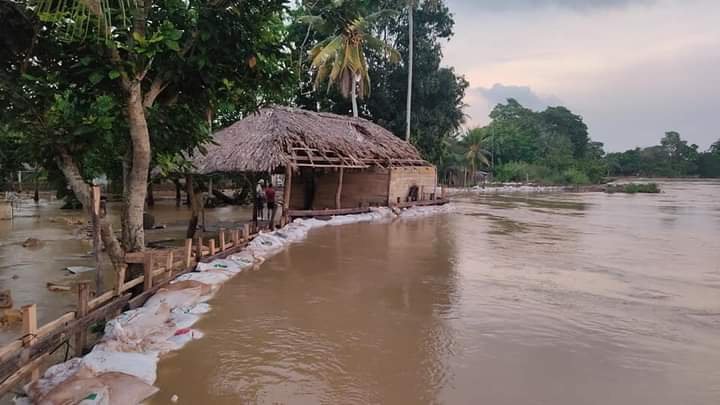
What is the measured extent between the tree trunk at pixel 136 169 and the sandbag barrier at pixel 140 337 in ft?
1.12

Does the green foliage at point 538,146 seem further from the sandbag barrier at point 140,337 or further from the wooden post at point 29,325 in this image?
the wooden post at point 29,325

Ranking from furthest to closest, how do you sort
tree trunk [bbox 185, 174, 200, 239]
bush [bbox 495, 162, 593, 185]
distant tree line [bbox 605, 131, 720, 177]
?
1. distant tree line [bbox 605, 131, 720, 177]
2. bush [bbox 495, 162, 593, 185]
3. tree trunk [bbox 185, 174, 200, 239]

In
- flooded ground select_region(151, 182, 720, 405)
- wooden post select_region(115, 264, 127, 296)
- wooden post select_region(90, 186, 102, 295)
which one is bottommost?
flooded ground select_region(151, 182, 720, 405)

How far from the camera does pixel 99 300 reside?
198 inches

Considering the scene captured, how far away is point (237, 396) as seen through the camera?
4344mm

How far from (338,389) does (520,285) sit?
16.2 ft

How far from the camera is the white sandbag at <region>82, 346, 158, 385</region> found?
4.29m

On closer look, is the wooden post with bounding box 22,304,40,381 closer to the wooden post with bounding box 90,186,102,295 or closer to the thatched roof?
the wooden post with bounding box 90,186,102,295

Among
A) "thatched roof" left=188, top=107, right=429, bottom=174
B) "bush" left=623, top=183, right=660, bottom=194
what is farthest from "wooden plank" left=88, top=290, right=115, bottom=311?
"bush" left=623, top=183, right=660, bottom=194

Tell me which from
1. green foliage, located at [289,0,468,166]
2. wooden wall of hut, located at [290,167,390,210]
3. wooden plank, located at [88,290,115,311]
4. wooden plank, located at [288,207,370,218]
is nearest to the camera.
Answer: wooden plank, located at [88,290,115,311]

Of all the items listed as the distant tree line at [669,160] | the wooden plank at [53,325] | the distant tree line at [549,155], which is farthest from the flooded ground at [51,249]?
the distant tree line at [669,160]

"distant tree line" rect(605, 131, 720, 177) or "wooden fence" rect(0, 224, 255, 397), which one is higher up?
"distant tree line" rect(605, 131, 720, 177)

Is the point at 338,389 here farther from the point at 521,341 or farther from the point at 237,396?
the point at 521,341

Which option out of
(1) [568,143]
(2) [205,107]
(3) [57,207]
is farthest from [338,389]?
(1) [568,143]
